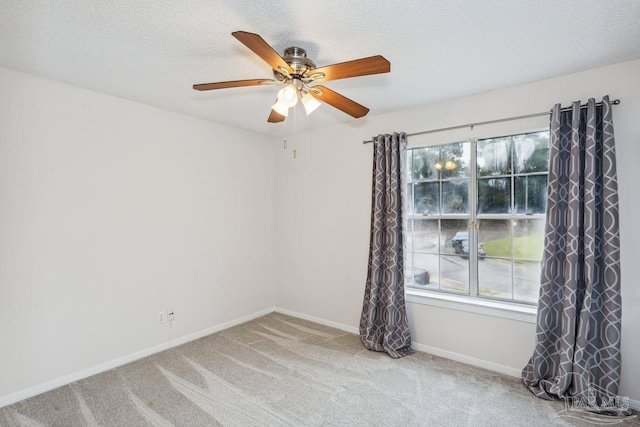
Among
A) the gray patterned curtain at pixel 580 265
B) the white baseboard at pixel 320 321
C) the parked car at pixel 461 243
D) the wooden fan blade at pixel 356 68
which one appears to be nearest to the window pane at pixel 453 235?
the parked car at pixel 461 243

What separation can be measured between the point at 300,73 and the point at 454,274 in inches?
92.2

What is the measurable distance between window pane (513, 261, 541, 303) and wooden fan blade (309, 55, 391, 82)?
210cm

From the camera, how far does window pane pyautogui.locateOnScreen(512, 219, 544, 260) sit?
2.74 m

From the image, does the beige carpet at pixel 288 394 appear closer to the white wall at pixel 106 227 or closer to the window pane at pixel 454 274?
the white wall at pixel 106 227

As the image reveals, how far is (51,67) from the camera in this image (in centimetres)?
236

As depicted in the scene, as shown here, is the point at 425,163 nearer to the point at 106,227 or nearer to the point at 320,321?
the point at 320,321

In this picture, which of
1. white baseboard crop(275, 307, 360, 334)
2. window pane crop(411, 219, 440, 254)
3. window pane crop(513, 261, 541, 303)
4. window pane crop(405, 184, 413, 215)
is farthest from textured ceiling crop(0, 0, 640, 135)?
white baseboard crop(275, 307, 360, 334)

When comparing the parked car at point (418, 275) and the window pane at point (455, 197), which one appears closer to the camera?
the window pane at point (455, 197)

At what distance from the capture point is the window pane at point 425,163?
3285 mm

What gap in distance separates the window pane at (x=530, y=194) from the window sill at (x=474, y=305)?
0.81 m

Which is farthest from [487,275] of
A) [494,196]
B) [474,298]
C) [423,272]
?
[494,196]

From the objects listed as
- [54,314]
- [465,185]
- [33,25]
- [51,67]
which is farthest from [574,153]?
[54,314]

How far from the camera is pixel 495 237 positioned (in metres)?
2.94

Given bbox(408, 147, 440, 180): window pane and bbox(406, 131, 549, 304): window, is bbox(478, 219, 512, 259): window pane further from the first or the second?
bbox(408, 147, 440, 180): window pane
